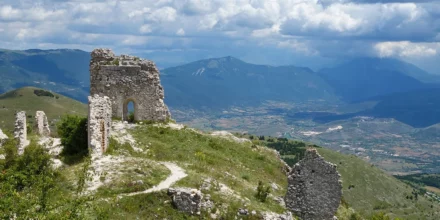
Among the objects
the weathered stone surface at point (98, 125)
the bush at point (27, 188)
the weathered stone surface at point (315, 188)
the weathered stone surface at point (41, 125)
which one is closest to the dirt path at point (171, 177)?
the weathered stone surface at point (98, 125)

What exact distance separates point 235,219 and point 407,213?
597 feet

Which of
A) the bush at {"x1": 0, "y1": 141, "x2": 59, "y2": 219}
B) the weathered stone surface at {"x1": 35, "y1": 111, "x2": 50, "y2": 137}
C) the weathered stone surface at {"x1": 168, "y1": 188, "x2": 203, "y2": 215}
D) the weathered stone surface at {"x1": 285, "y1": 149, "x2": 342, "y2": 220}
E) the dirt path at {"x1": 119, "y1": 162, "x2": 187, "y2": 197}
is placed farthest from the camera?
the weathered stone surface at {"x1": 35, "y1": 111, "x2": 50, "y2": 137}

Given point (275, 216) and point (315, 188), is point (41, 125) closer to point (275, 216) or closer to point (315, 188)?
point (275, 216)

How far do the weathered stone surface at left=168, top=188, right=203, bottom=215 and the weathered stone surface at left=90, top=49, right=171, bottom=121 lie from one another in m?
21.7

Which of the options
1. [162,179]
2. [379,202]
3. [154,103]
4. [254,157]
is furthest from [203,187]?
[379,202]

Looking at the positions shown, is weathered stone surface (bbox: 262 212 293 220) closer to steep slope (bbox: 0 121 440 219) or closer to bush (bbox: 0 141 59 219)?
steep slope (bbox: 0 121 440 219)

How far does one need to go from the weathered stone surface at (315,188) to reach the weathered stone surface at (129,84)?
20.8m

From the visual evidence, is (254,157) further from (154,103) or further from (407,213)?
(407,213)

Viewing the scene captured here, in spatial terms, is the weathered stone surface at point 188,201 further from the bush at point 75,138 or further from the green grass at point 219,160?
the bush at point 75,138

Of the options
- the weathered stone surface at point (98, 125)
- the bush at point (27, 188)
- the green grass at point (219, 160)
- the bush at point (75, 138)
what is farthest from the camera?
the bush at point (75, 138)

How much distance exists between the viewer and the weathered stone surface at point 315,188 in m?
29.1

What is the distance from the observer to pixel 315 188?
96.0 ft

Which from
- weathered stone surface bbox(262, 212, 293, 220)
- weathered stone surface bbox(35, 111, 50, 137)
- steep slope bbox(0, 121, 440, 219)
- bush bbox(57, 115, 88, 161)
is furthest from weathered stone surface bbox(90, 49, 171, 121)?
weathered stone surface bbox(262, 212, 293, 220)

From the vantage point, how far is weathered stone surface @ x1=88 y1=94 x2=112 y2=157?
3216cm
